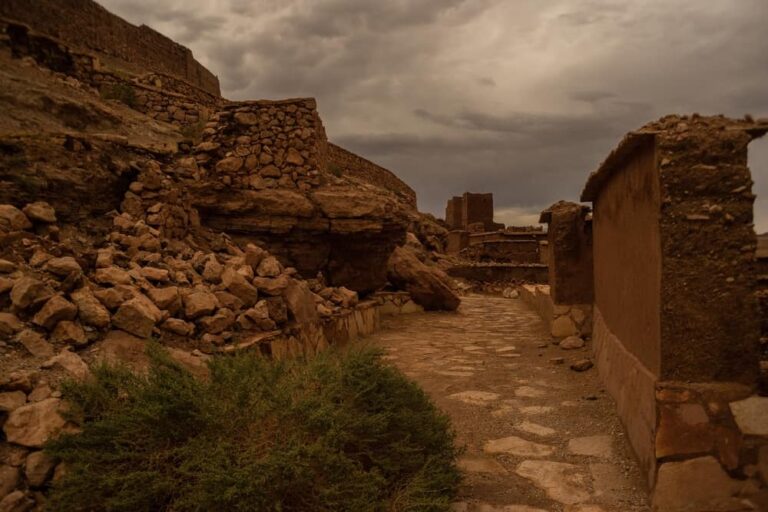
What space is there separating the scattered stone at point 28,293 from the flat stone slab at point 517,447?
316cm

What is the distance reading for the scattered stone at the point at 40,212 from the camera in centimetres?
453

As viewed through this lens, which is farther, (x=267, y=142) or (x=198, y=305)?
(x=267, y=142)

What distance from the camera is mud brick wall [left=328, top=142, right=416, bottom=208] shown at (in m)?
22.1

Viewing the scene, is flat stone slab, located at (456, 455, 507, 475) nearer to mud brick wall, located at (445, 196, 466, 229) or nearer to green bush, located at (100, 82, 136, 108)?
green bush, located at (100, 82, 136, 108)

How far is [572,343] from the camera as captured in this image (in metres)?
6.75

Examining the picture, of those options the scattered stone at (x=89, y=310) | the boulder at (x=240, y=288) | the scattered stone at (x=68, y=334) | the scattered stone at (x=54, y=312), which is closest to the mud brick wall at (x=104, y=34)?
the boulder at (x=240, y=288)

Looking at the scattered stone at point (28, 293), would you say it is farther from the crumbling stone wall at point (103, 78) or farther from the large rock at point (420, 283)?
the large rock at point (420, 283)

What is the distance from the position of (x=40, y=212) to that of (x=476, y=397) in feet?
14.0

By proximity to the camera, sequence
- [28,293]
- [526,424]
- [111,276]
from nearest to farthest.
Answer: [28,293] → [526,424] → [111,276]

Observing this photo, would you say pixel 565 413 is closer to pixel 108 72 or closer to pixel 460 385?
pixel 460 385

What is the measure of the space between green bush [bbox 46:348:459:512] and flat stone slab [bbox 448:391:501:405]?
184cm

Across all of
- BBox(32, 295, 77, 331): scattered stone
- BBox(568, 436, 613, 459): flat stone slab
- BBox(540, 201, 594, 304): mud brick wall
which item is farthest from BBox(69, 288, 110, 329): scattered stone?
BBox(540, 201, 594, 304): mud brick wall

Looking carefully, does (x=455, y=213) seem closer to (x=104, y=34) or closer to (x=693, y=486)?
(x=104, y=34)

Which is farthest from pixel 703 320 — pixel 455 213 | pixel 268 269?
pixel 455 213
